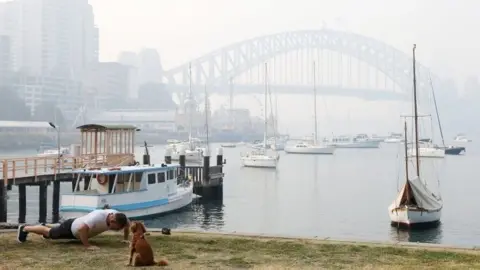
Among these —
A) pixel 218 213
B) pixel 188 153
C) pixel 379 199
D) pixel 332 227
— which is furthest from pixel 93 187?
pixel 188 153

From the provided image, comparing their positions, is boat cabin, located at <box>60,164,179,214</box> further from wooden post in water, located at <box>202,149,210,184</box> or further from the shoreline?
the shoreline

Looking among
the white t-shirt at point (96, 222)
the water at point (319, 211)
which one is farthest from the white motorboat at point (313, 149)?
the white t-shirt at point (96, 222)

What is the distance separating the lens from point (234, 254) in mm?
12930

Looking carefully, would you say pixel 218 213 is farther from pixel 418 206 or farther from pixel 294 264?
pixel 294 264

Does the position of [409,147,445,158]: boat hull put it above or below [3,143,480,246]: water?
above

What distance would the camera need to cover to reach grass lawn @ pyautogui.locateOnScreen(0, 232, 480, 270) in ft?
38.8

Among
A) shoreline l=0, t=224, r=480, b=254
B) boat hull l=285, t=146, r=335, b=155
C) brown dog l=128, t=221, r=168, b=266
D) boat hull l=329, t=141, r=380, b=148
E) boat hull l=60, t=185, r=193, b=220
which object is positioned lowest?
boat hull l=60, t=185, r=193, b=220

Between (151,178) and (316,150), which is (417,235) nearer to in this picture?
(151,178)

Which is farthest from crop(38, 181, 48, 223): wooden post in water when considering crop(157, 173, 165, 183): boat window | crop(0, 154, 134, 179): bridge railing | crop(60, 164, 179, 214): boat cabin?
crop(157, 173, 165, 183): boat window

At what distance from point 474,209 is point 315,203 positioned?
10772mm

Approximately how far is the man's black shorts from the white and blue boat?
53.7 feet

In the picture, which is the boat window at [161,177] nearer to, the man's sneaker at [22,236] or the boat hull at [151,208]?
the boat hull at [151,208]

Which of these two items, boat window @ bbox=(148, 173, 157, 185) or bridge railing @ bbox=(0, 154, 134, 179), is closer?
bridge railing @ bbox=(0, 154, 134, 179)

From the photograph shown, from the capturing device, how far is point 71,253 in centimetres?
1252
